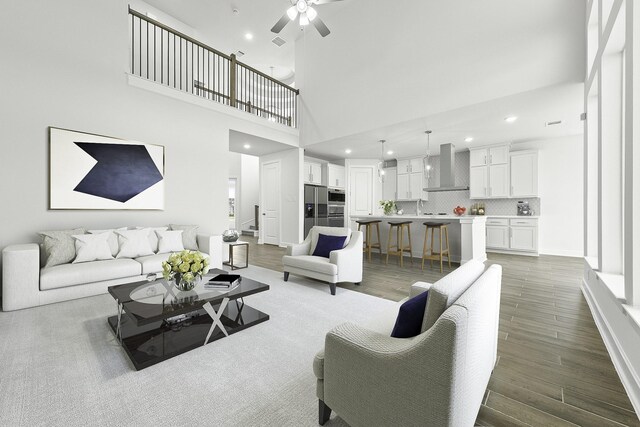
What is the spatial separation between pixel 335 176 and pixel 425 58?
4309 mm

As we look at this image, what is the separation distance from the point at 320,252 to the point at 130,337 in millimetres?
2359

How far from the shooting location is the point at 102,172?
12.5 feet

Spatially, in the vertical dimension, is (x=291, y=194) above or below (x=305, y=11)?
below

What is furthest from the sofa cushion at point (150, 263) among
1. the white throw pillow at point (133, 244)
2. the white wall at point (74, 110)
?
the white wall at point (74, 110)

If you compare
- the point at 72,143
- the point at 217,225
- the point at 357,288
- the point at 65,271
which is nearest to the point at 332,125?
the point at 217,225

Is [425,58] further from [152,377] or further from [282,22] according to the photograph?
[152,377]

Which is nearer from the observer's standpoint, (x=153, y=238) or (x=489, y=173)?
(x=153, y=238)

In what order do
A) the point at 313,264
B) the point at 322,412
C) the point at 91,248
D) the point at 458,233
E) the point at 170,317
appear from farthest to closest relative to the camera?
the point at 458,233 < the point at 313,264 < the point at 91,248 < the point at 170,317 < the point at 322,412

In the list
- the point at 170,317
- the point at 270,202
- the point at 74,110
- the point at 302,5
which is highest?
the point at 302,5

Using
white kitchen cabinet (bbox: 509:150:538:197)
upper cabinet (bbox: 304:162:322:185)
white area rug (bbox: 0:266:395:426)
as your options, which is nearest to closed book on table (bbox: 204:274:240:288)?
white area rug (bbox: 0:266:395:426)

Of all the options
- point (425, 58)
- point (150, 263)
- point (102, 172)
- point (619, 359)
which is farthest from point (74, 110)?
point (619, 359)

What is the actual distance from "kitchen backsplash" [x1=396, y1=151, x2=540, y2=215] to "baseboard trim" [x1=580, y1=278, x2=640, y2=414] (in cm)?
457

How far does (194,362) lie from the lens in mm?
1865

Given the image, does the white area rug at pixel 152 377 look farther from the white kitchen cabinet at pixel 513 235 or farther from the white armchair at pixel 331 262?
the white kitchen cabinet at pixel 513 235
